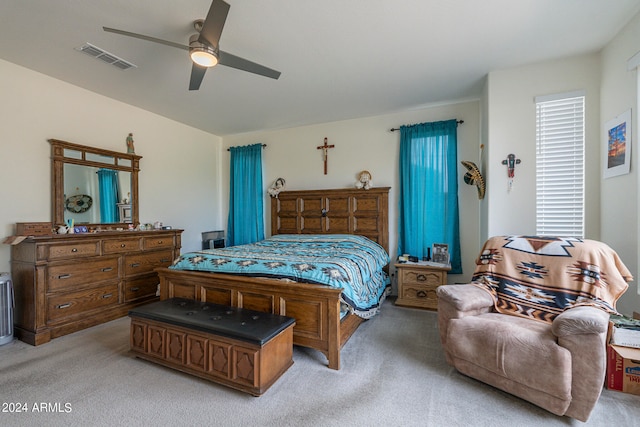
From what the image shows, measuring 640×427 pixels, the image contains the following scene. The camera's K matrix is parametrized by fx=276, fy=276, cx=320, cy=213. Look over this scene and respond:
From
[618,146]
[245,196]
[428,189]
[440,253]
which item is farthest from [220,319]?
[618,146]

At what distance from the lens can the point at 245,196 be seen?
17.2 ft

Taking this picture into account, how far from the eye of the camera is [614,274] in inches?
80.0

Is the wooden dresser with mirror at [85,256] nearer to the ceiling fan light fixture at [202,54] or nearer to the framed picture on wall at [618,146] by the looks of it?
the ceiling fan light fixture at [202,54]

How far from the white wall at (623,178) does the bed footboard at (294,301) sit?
7.76 ft

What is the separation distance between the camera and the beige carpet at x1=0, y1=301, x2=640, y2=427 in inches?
66.1

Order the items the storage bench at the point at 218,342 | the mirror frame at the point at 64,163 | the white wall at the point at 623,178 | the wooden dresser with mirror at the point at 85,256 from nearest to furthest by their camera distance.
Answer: the storage bench at the point at 218,342 < the white wall at the point at 623,178 < the wooden dresser with mirror at the point at 85,256 < the mirror frame at the point at 64,163

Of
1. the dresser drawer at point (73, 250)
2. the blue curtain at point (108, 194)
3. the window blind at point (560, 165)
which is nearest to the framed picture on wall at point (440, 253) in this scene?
the window blind at point (560, 165)

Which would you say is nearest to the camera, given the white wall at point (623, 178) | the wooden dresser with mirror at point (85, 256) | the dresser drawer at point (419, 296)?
the white wall at point (623, 178)

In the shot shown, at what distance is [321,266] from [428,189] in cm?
238

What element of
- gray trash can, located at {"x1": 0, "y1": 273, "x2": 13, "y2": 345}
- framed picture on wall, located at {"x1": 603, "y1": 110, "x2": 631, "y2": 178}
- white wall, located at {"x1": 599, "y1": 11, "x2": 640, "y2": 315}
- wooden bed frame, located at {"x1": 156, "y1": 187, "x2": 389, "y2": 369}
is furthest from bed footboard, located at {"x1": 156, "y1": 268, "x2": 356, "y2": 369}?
framed picture on wall, located at {"x1": 603, "y1": 110, "x2": 631, "y2": 178}

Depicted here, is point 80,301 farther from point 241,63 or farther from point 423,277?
point 423,277

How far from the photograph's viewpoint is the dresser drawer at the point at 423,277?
356 centimetres

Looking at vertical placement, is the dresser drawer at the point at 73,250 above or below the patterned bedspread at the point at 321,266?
above

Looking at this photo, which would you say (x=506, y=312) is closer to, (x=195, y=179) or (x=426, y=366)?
(x=426, y=366)
